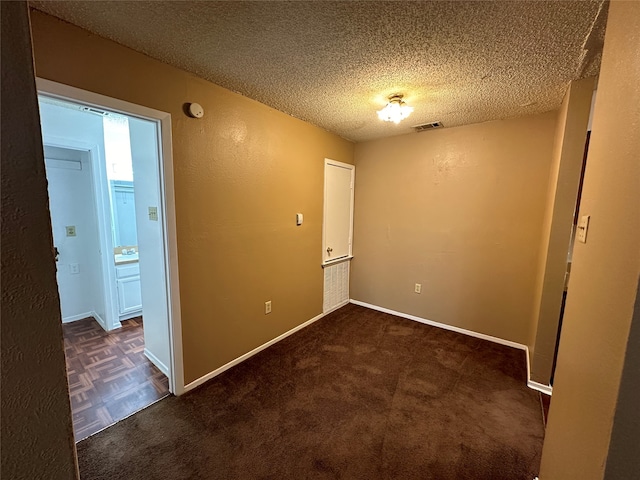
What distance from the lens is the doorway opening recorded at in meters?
1.87

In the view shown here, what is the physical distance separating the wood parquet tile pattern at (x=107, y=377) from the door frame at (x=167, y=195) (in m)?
0.28

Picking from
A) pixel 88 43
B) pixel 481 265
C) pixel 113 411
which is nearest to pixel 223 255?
pixel 113 411

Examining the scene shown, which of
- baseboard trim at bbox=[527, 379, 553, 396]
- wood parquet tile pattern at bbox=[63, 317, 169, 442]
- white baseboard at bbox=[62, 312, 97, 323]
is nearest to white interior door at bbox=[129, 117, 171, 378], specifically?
wood parquet tile pattern at bbox=[63, 317, 169, 442]

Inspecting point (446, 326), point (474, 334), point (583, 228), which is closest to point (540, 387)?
point (474, 334)

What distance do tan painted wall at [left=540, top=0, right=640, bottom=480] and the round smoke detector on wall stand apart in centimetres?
213

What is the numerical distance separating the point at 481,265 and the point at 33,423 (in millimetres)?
3362

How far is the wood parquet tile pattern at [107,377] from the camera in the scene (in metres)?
1.85

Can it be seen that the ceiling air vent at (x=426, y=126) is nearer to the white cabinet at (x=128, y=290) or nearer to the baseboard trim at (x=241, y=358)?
the baseboard trim at (x=241, y=358)

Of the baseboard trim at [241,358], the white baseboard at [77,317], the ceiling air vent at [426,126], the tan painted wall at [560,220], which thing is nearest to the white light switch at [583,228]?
the tan painted wall at [560,220]

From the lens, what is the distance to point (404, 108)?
2168mm

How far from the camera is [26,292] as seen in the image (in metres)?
0.48

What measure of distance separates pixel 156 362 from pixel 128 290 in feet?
4.33

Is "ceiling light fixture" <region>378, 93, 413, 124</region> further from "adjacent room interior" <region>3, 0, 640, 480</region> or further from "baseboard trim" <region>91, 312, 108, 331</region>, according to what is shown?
"baseboard trim" <region>91, 312, 108, 331</region>

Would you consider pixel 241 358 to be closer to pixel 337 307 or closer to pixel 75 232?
pixel 337 307
